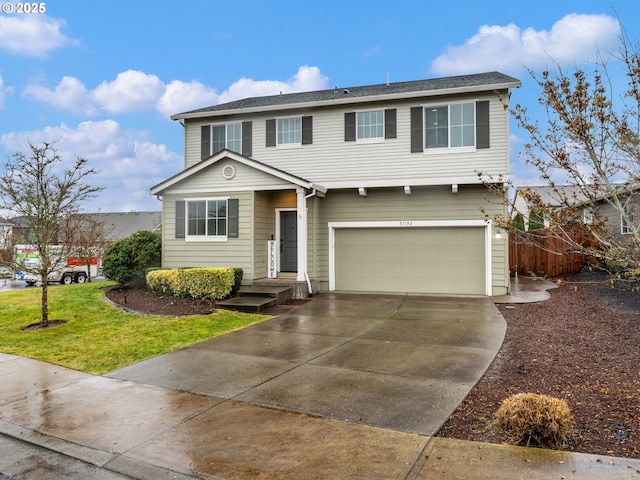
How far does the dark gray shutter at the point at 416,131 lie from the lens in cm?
1220

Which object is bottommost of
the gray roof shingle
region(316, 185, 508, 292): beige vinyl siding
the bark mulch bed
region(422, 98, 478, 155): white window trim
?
the bark mulch bed

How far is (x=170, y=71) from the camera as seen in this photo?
16703 millimetres

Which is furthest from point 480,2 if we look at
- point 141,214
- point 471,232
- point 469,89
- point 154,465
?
point 141,214

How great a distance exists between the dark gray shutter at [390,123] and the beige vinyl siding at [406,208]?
1640mm

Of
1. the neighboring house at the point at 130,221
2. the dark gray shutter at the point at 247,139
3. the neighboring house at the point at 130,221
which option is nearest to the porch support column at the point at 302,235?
the dark gray shutter at the point at 247,139

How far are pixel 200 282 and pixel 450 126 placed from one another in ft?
27.1

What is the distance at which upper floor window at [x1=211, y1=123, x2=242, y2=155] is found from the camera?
46.2ft

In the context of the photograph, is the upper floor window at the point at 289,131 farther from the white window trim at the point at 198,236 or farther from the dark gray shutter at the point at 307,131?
the white window trim at the point at 198,236

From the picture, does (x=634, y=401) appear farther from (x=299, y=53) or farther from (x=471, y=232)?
(x=299, y=53)

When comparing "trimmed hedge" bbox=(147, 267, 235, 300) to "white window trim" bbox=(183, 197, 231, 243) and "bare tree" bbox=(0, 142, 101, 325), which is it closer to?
"white window trim" bbox=(183, 197, 231, 243)

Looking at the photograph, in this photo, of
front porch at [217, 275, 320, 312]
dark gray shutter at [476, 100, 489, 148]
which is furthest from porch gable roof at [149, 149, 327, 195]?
dark gray shutter at [476, 100, 489, 148]

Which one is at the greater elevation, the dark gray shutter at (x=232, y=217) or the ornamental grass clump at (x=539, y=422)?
the dark gray shutter at (x=232, y=217)

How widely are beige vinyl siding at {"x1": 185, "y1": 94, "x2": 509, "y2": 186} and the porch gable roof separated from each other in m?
1.05
